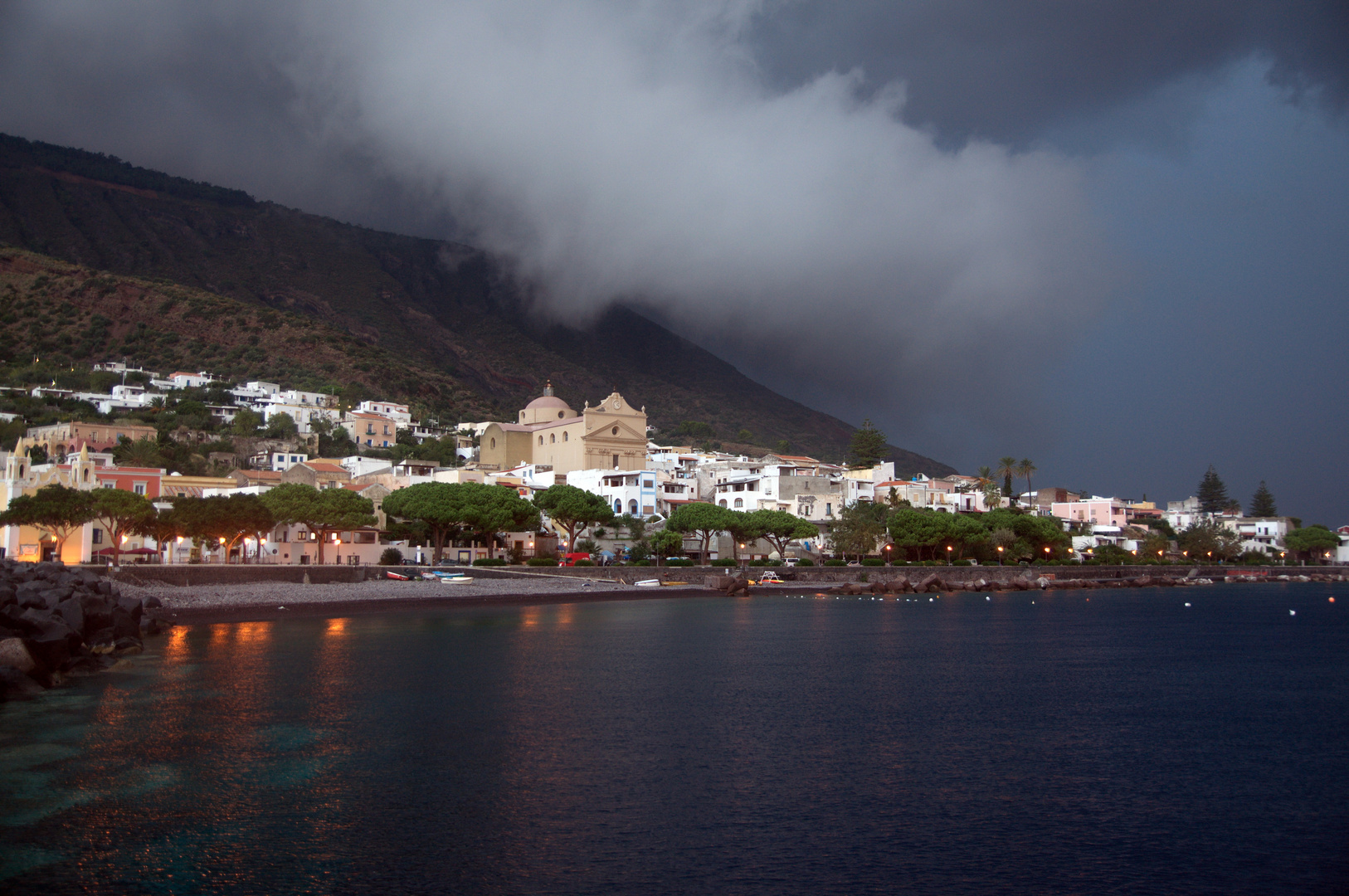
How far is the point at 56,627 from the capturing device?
81.0 feet

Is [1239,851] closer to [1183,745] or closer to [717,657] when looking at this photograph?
[1183,745]

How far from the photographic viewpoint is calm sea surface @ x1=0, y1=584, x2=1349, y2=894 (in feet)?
38.9

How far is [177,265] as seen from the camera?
196250 mm

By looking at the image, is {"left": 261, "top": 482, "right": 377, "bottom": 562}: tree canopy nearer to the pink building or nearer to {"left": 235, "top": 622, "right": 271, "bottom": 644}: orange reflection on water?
{"left": 235, "top": 622, "right": 271, "bottom": 644}: orange reflection on water

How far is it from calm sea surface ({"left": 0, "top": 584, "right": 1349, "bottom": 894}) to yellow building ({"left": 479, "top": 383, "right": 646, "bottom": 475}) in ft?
197

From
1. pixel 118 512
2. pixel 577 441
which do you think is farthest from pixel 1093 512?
pixel 118 512

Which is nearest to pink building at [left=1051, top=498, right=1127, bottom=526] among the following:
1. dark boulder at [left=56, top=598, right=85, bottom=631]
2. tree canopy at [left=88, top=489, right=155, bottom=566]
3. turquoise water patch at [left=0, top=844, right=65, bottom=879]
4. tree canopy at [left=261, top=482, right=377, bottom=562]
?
tree canopy at [left=261, top=482, right=377, bottom=562]

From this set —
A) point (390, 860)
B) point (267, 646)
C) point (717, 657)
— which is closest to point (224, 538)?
point (267, 646)

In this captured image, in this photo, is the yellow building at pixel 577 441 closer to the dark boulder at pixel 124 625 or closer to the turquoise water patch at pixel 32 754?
the dark boulder at pixel 124 625

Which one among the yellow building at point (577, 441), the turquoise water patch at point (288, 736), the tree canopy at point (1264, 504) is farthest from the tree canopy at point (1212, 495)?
the turquoise water patch at point (288, 736)

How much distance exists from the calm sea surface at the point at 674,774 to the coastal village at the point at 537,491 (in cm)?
2960

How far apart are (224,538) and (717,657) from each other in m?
32.8

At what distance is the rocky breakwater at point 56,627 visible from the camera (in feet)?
73.8

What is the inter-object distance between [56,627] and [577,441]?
6796 cm
